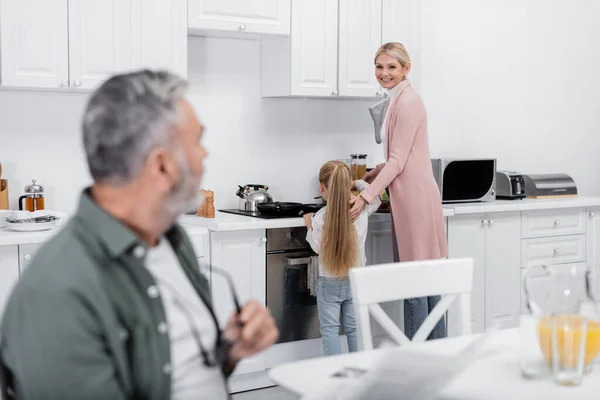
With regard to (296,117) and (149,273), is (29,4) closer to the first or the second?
(296,117)

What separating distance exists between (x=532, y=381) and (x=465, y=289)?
2.24ft

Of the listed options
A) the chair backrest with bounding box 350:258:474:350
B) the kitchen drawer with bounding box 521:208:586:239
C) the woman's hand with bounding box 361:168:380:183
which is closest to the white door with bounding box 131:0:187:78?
the woman's hand with bounding box 361:168:380:183

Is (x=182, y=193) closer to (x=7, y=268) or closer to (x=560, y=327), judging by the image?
(x=560, y=327)

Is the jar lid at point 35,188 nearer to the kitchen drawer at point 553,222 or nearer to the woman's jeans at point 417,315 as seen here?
the woman's jeans at point 417,315

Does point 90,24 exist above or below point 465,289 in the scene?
above

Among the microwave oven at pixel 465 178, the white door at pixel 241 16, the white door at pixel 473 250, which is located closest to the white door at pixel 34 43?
the white door at pixel 241 16

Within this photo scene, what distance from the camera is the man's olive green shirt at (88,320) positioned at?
1117 mm

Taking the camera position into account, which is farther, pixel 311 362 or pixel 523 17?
pixel 523 17

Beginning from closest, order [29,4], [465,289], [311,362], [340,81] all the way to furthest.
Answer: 1. [311,362]
2. [465,289]
3. [29,4]
4. [340,81]

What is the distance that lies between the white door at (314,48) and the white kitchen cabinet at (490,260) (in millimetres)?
1000

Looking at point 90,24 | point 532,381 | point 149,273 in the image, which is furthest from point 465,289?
point 90,24

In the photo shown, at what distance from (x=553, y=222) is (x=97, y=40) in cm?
273

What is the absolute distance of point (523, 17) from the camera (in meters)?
5.15

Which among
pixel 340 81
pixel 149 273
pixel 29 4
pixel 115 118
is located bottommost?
pixel 149 273
